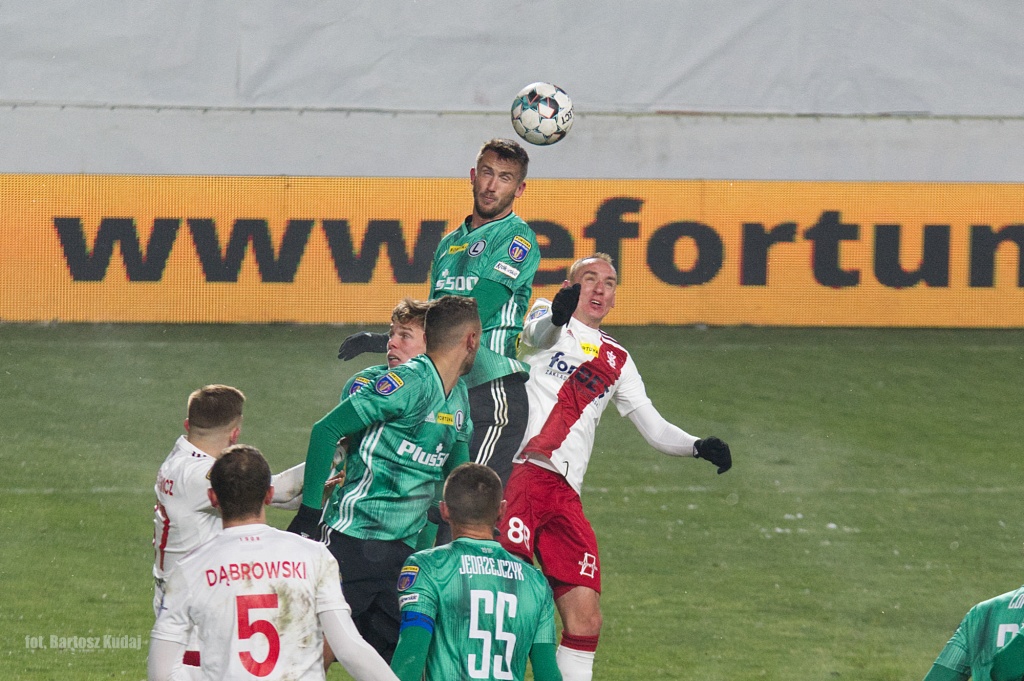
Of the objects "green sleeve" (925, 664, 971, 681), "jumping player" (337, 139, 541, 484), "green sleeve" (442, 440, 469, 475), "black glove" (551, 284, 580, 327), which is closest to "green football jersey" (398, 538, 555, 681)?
"green sleeve" (442, 440, 469, 475)

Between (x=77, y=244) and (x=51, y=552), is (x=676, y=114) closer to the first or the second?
(x=77, y=244)

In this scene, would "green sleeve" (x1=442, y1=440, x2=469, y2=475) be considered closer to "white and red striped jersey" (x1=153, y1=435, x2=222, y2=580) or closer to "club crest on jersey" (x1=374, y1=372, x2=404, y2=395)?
"club crest on jersey" (x1=374, y1=372, x2=404, y2=395)

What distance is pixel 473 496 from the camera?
4.64m

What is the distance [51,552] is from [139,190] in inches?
288

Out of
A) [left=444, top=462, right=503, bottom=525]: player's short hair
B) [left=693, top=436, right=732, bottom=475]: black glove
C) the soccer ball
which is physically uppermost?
the soccer ball

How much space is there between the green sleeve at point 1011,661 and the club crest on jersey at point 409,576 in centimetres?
182

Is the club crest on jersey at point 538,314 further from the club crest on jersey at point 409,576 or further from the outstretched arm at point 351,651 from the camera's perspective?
the outstretched arm at point 351,651

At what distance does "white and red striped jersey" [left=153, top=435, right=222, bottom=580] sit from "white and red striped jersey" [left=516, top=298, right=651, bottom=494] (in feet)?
6.55

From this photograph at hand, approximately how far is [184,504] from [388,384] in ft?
2.94

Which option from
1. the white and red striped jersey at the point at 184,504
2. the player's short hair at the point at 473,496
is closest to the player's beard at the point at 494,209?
the white and red striped jersey at the point at 184,504

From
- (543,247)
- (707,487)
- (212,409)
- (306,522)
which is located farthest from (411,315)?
(543,247)

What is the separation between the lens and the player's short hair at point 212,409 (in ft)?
17.4

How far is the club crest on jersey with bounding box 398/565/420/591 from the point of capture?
4598mm

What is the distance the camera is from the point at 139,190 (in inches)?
614
